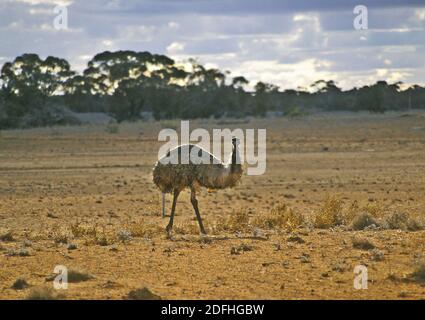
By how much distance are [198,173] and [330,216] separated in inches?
110

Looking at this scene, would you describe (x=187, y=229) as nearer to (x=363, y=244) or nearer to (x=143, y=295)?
(x=363, y=244)

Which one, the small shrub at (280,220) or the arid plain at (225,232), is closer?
the arid plain at (225,232)

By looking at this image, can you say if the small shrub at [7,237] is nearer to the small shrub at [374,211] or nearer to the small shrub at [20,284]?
the small shrub at [20,284]

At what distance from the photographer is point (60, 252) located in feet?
46.3

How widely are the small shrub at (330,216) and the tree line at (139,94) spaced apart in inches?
2171

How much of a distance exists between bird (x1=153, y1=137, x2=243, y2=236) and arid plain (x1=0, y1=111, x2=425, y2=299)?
81 centimetres

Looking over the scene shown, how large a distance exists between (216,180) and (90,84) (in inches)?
2973

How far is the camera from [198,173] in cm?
1633

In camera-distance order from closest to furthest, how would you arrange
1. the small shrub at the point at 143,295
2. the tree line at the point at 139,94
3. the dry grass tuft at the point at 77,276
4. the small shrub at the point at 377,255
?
the small shrub at the point at 143,295, the dry grass tuft at the point at 77,276, the small shrub at the point at 377,255, the tree line at the point at 139,94

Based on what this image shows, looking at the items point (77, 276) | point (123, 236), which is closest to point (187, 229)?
point (123, 236)

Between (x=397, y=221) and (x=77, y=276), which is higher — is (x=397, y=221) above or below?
above

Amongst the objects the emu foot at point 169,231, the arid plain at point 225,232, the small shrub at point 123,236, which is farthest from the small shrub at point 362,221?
the small shrub at point 123,236

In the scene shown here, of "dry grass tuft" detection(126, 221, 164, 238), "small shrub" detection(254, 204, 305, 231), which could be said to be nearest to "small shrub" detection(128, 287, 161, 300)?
"dry grass tuft" detection(126, 221, 164, 238)

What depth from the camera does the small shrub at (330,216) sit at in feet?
56.2
